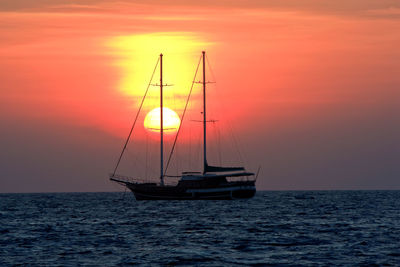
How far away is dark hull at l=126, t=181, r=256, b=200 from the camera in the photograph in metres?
134

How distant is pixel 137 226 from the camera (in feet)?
252

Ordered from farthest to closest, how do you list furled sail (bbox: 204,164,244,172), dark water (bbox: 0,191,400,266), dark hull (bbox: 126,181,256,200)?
1. dark hull (bbox: 126,181,256,200)
2. furled sail (bbox: 204,164,244,172)
3. dark water (bbox: 0,191,400,266)

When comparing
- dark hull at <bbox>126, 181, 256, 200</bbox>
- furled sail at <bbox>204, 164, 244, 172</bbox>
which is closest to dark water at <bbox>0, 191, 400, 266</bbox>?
furled sail at <bbox>204, 164, 244, 172</bbox>

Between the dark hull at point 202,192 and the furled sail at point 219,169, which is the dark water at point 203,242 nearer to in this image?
the furled sail at point 219,169

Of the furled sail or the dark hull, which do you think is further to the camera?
the dark hull

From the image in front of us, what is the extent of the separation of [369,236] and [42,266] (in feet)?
92.7

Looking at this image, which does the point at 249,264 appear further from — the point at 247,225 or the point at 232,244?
the point at 247,225

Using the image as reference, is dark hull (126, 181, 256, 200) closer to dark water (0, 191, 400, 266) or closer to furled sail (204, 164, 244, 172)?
furled sail (204, 164, 244, 172)

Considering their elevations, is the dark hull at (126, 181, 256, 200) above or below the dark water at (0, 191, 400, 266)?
above

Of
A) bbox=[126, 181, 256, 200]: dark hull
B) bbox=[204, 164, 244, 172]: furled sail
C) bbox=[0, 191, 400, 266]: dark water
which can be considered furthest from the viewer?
bbox=[126, 181, 256, 200]: dark hull

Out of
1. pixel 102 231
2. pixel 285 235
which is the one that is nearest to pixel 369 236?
pixel 285 235

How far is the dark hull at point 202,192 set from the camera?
134 meters

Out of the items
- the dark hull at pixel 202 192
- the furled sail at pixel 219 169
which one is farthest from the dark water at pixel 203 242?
the dark hull at pixel 202 192

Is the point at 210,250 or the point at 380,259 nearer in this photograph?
the point at 380,259
